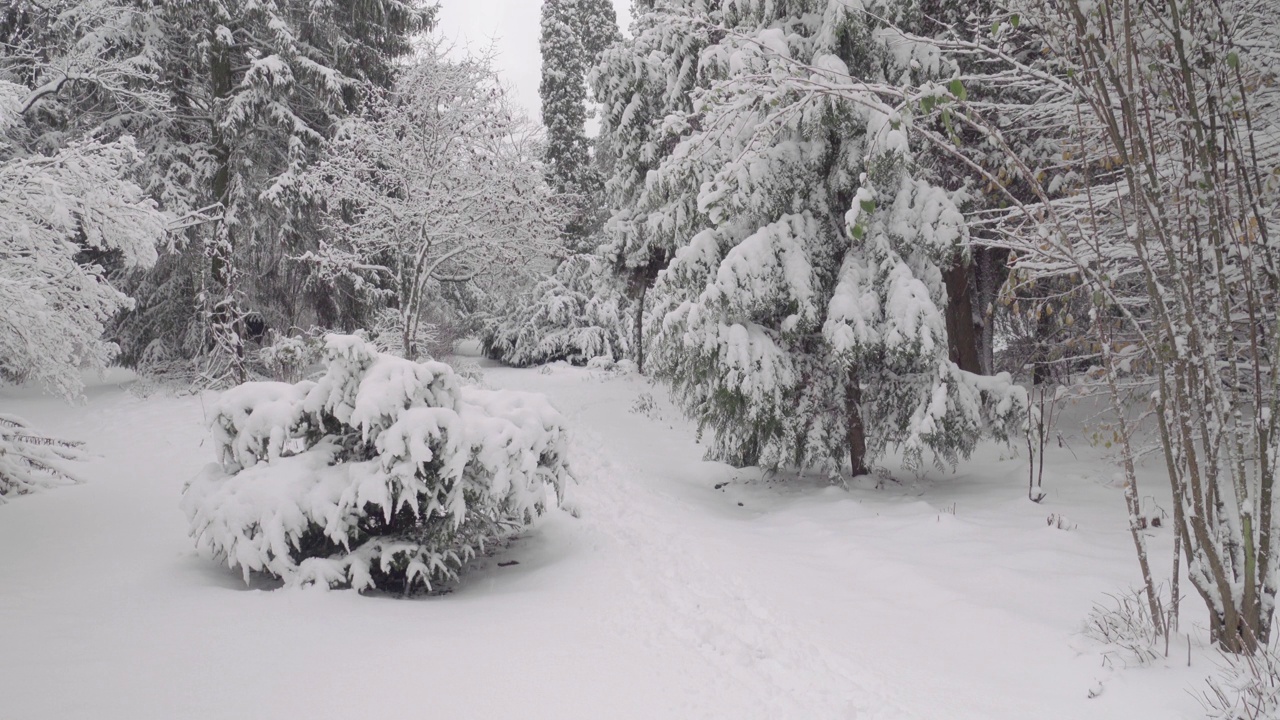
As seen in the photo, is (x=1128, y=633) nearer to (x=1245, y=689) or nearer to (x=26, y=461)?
(x=1245, y=689)

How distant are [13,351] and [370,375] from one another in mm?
3315

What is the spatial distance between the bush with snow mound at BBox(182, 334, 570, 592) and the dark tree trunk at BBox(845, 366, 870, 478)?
3570 millimetres

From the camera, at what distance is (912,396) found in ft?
22.2

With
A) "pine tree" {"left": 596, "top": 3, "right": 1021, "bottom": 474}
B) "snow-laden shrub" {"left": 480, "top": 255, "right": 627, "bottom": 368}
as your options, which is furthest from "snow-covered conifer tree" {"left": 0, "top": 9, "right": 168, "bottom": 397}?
"snow-laden shrub" {"left": 480, "top": 255, "right": 627, "bottom": 368}

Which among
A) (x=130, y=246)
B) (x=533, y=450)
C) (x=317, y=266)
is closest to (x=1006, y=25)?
(x=533, y=450)

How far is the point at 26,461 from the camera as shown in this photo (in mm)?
6418

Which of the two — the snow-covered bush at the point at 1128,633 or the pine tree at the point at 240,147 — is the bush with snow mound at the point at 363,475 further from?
the pine tree at the point at 240,147

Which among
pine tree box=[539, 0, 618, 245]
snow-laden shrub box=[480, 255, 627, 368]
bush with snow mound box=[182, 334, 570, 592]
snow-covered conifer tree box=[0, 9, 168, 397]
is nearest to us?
bush with snow mound box=[182, 334, 570, 592]

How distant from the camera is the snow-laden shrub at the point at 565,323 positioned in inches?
820

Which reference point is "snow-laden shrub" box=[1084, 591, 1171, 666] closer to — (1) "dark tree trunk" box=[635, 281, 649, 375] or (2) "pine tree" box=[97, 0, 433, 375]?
(2) "pine tree" box=[97, 0, 433, 375]

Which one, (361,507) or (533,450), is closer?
(361,507)

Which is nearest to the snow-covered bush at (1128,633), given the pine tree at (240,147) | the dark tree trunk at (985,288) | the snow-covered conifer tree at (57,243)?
the dark tree trunk at (985,288)

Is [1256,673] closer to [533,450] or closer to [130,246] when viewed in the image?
[533,450]

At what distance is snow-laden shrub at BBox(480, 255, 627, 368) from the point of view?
20.8 meters
